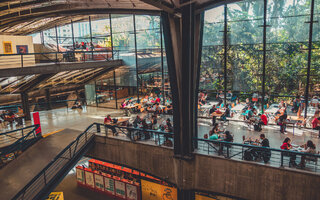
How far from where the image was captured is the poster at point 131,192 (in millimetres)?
13478

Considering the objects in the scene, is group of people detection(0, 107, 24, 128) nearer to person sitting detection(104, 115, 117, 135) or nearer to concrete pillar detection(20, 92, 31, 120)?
concrete pillar detection(20, 92, 31, 120)

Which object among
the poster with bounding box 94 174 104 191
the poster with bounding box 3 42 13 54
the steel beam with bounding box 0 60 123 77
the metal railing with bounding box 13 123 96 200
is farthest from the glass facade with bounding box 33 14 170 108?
the metal railing with bounding box 13 123 96 200

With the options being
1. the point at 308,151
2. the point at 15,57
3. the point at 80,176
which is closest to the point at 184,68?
the point at 308,151

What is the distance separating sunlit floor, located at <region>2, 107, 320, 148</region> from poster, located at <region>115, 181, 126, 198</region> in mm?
3893

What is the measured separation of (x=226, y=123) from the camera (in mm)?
13727

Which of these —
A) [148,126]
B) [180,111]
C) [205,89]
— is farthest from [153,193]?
[205,89]

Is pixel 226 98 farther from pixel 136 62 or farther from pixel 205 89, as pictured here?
pixel 136 62

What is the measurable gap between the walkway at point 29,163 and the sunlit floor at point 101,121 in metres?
2.08

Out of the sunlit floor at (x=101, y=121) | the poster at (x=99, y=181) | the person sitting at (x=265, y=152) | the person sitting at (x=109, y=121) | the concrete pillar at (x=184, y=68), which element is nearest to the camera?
the concrete pillar at (x=184, y=68)

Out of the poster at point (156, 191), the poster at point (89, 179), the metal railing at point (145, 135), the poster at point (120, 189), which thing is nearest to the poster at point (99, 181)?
the poster at point (89, 179)

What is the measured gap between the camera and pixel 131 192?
13.6 meters

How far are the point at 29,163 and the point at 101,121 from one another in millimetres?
5973

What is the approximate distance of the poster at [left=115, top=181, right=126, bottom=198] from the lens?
1393 cm

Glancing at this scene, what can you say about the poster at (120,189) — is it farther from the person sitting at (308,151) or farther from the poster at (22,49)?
→ the person sitting at (308,151)
